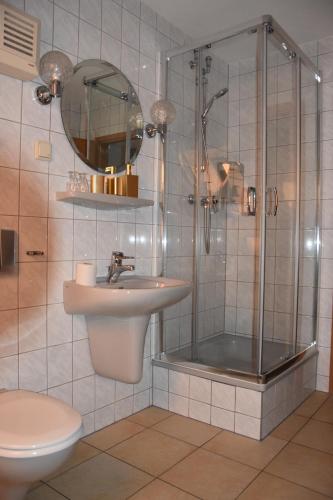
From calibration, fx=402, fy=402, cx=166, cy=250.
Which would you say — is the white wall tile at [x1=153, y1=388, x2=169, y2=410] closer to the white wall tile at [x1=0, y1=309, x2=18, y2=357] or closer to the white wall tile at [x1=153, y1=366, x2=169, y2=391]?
the white wall tile at [x1=153, y1=366, x2=169, y2=391]

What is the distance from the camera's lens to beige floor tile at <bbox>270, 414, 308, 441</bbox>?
2141 mm

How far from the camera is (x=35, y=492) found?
5.36 ft

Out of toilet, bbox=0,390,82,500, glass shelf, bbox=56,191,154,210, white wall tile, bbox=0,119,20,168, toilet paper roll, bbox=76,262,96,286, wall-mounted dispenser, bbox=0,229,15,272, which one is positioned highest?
white wall tile, bbox=0,119,20,168

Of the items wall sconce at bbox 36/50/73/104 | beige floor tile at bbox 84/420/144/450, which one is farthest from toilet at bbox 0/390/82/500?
wall sconce at bbox 36/50/73/104

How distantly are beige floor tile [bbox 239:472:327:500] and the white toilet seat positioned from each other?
0.80 m

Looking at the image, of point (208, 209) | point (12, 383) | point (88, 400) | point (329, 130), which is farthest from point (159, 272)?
point (329, 130)

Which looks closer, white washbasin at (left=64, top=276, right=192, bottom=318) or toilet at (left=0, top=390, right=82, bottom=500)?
toilet at (left=0, top=390, right=82, bottom=500)

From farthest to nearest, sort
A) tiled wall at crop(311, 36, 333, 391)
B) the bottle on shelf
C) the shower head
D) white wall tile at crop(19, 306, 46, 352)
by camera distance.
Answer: tiled wall at crop(311, 36, 333, 391), the shower head, the bottle on shelf, white wall tile at crop(19, 306, 46, 352)

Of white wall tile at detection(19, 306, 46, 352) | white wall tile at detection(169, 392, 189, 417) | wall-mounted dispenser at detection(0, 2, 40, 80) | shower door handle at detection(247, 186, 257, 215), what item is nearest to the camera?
wall-mounted dispenser at detection(0, 2, 40, 80)

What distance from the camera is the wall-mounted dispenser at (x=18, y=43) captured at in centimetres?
158

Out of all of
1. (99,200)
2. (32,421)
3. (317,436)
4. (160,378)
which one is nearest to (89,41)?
(99,200)

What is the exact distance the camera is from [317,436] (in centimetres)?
214

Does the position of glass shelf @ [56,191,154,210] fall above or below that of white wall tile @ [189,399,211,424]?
above

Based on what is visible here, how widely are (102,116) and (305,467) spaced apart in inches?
78.8
